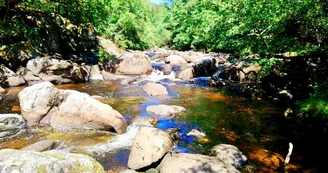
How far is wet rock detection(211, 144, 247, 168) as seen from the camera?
6527 mm

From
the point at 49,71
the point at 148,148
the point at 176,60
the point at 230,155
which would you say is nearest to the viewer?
the point at 148,148

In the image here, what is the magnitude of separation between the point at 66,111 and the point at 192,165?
4.90m

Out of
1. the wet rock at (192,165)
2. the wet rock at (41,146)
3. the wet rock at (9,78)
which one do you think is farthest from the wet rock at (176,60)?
the wet rock at (192,165)

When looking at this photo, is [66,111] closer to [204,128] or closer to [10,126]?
[10,126]

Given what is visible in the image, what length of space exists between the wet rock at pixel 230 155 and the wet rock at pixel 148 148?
1231 mm

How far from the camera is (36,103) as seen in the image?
8938 millimetres

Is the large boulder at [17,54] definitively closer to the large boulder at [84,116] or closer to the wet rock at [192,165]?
the large boulder at [84,116]

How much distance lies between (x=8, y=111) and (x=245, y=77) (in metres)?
12.2

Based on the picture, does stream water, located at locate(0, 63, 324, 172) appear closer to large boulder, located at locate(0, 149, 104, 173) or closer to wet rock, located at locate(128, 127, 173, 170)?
wet rock, located at locate(128, 127, 173, 170)

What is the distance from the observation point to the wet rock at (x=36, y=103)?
29.2ft

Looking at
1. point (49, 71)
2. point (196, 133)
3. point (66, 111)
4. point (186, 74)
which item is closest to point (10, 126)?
point (66, 111)

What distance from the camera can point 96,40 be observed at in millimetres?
22594

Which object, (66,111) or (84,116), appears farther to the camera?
(66,111)

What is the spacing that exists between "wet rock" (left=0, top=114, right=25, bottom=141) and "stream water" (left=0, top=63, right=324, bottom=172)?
0.36 metres
